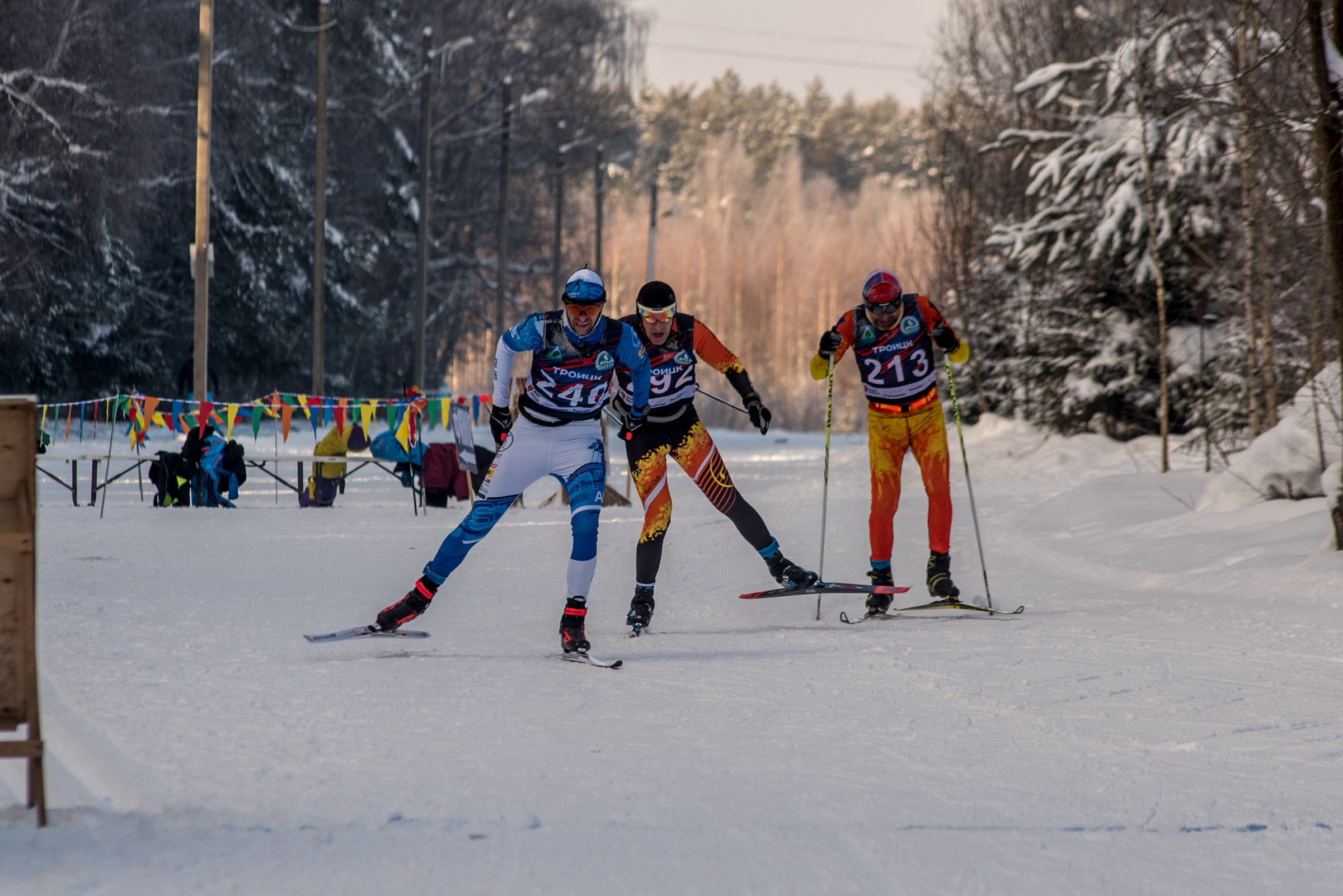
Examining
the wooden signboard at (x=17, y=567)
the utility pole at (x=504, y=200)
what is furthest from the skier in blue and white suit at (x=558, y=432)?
the utility pole at (x=504, y=200)

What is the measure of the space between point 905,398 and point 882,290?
698mm

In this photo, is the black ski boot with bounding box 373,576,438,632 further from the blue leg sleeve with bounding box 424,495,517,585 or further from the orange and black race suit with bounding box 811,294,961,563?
the orange and black race suit with bounding box 811,294,961,563

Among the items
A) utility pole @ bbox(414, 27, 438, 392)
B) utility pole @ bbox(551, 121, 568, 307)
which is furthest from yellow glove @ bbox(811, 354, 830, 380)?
utility pole @ bbox(551, 121, 568, 307)

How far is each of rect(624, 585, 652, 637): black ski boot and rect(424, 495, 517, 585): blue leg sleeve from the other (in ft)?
3.46

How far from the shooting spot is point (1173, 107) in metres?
16.4

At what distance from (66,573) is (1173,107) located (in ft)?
46.8

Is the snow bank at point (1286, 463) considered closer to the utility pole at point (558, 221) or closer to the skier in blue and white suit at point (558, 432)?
the skier in blue and white suit at point (558, 432)

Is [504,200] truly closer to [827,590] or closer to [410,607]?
[827,590]

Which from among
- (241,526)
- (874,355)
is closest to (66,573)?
(241,526)

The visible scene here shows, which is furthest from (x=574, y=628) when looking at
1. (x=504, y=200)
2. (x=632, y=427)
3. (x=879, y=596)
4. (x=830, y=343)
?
(x=504, y=200)

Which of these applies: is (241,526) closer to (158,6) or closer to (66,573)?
(66,573)

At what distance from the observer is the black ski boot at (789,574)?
725cm

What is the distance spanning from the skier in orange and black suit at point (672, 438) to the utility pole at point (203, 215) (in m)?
13.6

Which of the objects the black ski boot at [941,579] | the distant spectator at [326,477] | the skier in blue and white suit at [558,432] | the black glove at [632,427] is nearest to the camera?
the skier in blue and white suit at [558,432]
